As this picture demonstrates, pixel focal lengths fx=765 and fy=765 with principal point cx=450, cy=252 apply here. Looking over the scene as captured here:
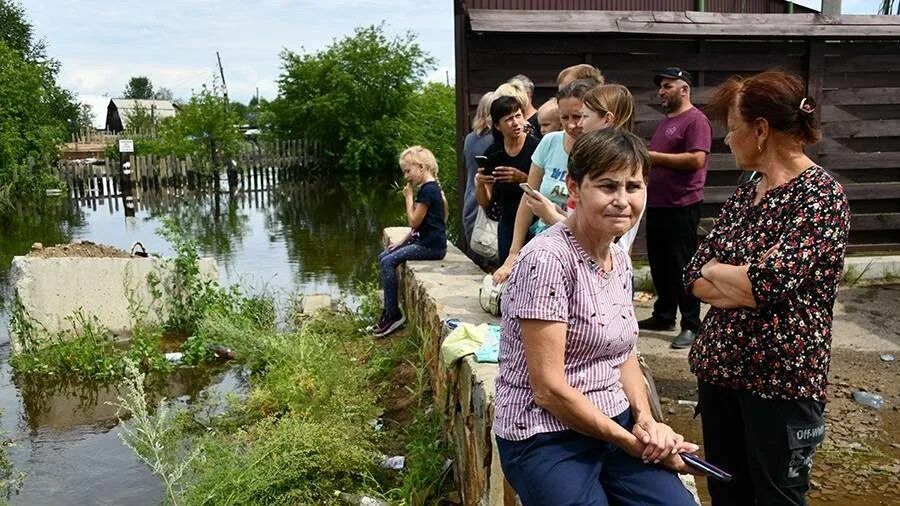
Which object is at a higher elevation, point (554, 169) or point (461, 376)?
point (554, 169)

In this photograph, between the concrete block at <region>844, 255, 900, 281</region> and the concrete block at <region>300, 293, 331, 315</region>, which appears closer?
the concrete block at <region>844, 255, 900, 281</region>

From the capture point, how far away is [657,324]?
5.64 meters

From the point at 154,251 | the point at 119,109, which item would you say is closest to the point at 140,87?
the point at 119,109

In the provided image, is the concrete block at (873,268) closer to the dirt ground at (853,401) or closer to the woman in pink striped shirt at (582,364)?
the dirt ground at (853,401)

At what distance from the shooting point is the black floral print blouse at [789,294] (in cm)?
231

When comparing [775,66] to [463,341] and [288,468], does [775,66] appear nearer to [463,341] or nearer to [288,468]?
[463,341]

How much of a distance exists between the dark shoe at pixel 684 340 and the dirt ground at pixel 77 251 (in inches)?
198

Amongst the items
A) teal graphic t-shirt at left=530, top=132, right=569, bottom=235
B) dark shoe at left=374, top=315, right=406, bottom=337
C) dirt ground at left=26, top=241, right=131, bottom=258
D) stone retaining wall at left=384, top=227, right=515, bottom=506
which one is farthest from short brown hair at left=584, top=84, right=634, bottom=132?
dirt ground at left=26, top=241, right=131, bottom=258

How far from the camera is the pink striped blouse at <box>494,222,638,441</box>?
205 cm

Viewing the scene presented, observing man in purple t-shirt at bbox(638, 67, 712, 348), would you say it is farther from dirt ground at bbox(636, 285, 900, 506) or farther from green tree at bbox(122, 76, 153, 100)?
green tree at bbox(122, 76, 153, 100)

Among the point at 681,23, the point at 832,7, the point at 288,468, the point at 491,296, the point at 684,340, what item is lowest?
the point at 288,468

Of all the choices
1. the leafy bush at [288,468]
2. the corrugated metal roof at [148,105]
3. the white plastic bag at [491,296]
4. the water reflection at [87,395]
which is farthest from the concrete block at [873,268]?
the corrugated metal roof at [148,105]

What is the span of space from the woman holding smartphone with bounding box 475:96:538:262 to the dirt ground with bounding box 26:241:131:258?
13.2 ft

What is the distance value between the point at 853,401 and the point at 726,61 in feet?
13.4
